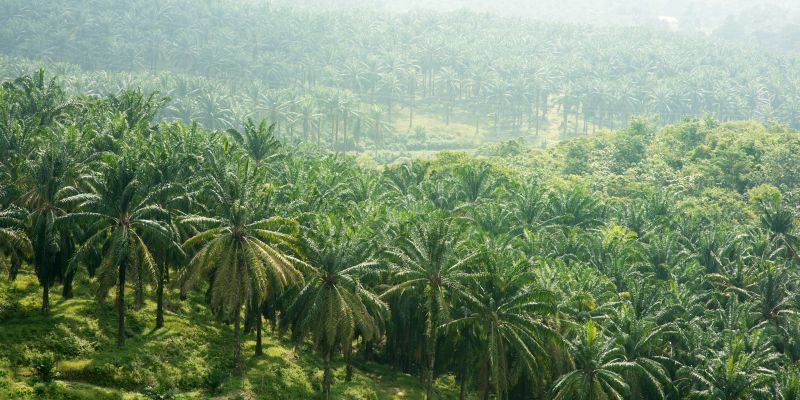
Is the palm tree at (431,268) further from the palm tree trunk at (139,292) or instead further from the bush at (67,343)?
the bush at (67,343)

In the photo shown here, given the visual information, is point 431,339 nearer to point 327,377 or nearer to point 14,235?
point 327,377

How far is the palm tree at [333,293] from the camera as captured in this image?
44844 millimetres

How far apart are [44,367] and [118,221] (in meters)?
9.01

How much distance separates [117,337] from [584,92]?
16835 centimetres

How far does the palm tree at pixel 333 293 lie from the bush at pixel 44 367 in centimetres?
1360

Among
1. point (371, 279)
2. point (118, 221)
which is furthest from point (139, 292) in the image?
point (371, 279)

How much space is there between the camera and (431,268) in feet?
156

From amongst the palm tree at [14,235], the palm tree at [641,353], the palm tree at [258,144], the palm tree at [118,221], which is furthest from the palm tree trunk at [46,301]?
the palm tree at [641,353]

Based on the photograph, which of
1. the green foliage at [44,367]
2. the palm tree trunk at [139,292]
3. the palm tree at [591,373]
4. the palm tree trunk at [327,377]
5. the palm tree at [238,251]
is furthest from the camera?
the palm tree at [591,373]

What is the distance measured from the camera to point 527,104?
196625 mm

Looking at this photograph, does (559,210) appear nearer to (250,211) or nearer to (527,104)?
(250,211)

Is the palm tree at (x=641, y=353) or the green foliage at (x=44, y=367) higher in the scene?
the green foliage at (x=44, y=367)

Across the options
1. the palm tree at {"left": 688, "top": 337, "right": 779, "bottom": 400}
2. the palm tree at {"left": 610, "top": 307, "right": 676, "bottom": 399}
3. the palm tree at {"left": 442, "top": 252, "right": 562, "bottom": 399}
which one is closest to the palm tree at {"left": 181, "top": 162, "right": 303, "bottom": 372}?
the palm tree at {"left": 442, "top": 252, "right": 562, "bottom": 399}

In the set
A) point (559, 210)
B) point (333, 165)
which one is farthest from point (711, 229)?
point (333, 165)
